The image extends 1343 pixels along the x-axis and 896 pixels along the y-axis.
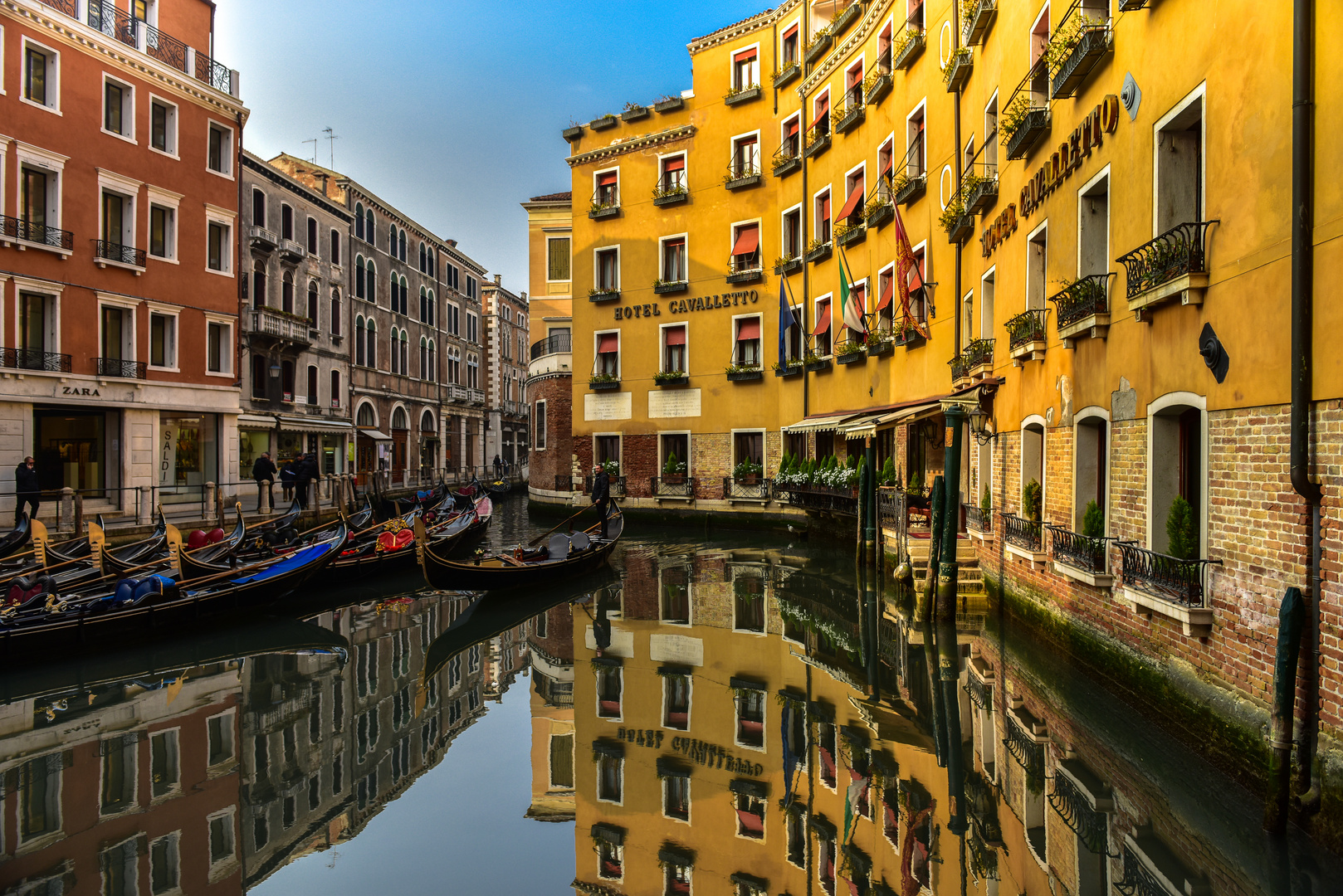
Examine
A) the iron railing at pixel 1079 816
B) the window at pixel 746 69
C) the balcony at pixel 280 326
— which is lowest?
the iron railing at pixel 1079 816

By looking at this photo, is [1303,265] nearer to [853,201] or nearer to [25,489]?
[853,201]

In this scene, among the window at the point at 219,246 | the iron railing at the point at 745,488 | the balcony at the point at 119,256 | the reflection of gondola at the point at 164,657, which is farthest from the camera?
the iron railing at the point at 745,488

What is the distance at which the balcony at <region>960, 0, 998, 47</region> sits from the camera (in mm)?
9367

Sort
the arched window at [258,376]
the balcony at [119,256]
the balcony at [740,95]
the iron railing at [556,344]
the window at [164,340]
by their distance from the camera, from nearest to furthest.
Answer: the balcony at [119,256] → the window at [164,340] → the balcony at [740,95] → the arched window at [258,376] → the iron railing at [556,344]

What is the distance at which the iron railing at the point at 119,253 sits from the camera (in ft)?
50.5

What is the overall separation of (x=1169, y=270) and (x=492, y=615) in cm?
827

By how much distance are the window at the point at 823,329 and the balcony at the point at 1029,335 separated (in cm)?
829

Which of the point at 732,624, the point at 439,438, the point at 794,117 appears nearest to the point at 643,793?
the point at 732,624

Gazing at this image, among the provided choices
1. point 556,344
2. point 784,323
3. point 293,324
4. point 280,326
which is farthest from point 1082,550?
point 293,324

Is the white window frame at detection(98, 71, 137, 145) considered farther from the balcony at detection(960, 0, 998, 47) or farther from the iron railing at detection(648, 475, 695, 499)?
the balcony at detection(960, 0, 998, 47)

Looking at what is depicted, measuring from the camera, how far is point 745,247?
1878 cm

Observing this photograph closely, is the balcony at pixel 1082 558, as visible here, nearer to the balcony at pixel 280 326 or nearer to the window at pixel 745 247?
the window at pixel 745 247

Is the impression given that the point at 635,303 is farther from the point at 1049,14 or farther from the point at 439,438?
the point at 439,438

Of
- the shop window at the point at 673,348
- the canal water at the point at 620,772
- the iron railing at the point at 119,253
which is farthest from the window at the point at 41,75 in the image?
the shop window at the point at 673,348
